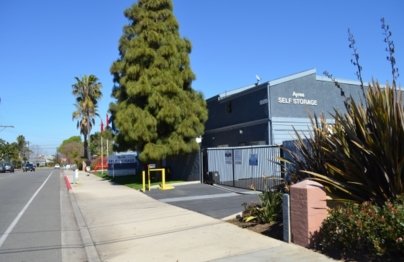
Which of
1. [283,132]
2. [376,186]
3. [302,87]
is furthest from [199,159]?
[376,186]

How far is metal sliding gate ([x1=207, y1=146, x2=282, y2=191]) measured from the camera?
17848mm

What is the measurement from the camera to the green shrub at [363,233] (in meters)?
5.98

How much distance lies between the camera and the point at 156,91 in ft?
83.0

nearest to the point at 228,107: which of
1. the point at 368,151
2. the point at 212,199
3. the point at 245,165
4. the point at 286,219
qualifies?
the point at 245,165

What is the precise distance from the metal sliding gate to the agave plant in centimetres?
793

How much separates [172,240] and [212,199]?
23.1 feet

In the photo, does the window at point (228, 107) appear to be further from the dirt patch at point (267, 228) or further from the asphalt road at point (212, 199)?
the dirt patch at point (267, 228)

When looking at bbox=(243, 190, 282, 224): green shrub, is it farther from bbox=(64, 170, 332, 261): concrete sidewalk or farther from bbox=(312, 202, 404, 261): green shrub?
bbox=(312, 202, 404, 261): green shrub

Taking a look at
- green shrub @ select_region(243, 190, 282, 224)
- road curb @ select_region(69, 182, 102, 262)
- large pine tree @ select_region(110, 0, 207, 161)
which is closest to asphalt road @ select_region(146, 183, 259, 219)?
green shrub @ select_region(243, 190, 282, 224)

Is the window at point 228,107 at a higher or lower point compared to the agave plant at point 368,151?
higher

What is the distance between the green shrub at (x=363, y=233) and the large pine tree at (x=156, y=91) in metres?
18.3

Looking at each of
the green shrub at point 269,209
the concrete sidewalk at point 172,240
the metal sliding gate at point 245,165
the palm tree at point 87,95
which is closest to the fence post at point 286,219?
the concrete sidewalk at point 172,240

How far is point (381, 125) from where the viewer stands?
23.2 feet

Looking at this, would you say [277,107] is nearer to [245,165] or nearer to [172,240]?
[245,165]
